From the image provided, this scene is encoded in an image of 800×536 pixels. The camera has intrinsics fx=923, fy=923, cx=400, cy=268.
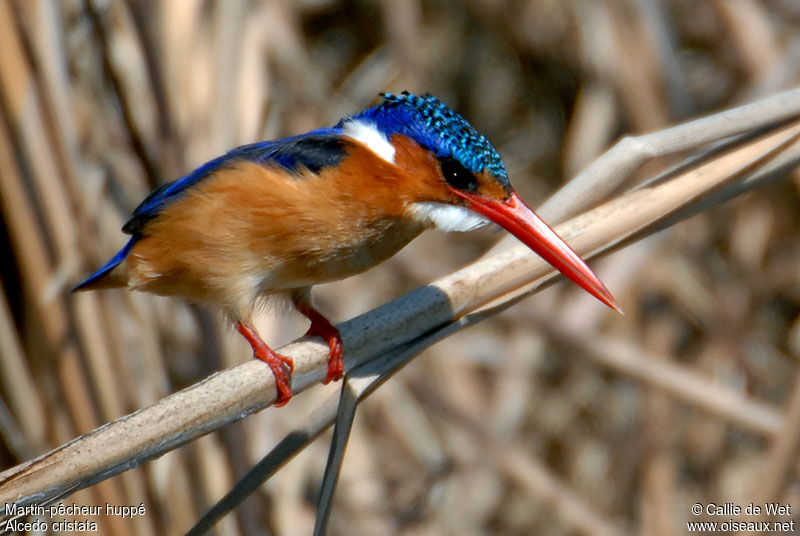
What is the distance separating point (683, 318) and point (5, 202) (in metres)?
2.55

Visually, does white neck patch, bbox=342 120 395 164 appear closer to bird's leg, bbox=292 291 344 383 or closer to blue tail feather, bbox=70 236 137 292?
bird's leg, bbox=292 291 344 383

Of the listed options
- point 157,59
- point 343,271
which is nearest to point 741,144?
point 343,271

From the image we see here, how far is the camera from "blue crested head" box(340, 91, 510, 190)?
1589 millimetres

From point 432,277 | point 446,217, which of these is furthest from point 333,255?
point 432,277

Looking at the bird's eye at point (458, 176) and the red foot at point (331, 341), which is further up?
the bird's eye at point (458, 176)

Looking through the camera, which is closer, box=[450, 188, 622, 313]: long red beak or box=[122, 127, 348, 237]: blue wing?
box=[450, 188, 622, 313]: long red beak

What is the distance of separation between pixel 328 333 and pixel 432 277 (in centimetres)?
134

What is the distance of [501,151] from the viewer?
13.9ft

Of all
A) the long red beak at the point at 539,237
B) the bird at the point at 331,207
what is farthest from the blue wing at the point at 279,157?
the long red beak at the point at 539,237

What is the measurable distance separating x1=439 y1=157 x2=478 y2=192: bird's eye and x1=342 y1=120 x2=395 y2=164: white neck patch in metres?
0.11

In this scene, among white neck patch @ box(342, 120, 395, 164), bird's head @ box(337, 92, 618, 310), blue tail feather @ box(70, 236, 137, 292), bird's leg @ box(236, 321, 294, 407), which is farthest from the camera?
blue tail feather @ box(70, 236, 137, 292)

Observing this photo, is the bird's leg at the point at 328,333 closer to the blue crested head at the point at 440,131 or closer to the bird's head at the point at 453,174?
the bird's head at the point at 453,174

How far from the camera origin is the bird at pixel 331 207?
1.59 meters

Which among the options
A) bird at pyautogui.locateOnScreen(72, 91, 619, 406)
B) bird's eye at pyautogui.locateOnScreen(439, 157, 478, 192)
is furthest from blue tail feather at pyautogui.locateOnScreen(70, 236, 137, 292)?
bird's eye at pyautogui.locateOnScreen(439, 157, 478, 192)
